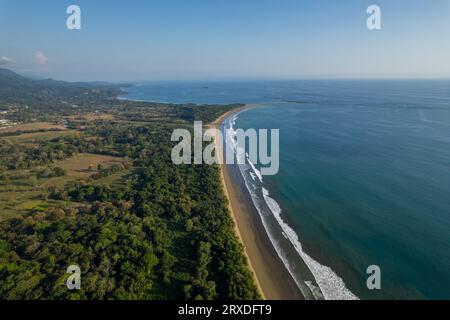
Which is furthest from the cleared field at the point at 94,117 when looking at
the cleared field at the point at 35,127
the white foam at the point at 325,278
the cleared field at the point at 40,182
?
the white foam at the point at 325,278

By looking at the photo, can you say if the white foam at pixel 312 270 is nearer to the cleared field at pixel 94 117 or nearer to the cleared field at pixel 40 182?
the cleared field at pixel 40 182

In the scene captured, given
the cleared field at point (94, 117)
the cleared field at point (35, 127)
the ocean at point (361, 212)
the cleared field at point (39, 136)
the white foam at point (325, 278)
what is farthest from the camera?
the cleared field at point (94, 117)

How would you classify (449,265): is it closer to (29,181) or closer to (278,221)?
(278,221)

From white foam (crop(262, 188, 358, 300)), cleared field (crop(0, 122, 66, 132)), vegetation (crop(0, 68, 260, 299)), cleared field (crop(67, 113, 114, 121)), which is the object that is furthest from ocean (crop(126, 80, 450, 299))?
cleared field (crop(67, 113, 114, 121))

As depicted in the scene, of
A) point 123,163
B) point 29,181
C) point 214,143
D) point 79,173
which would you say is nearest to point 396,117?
point 214,143

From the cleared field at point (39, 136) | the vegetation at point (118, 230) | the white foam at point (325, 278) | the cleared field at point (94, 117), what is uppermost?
the cleared field at point (94, 117)

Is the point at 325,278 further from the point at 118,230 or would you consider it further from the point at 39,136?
the point at 39,136
